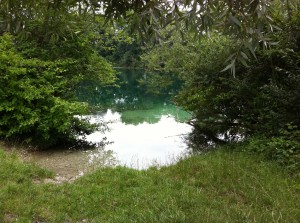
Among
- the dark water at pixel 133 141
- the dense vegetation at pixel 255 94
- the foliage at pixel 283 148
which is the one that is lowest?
the dark water at pixel 133 141

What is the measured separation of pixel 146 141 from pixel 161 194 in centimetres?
727

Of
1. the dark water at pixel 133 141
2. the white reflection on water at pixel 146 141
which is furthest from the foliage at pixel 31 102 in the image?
the white reflection on water at pixel 146 141

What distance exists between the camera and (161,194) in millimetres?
5559

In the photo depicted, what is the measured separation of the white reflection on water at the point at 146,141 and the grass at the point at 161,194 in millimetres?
1864

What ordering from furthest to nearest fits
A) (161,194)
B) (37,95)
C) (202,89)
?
(202,89)
(37,95)
(161,194)

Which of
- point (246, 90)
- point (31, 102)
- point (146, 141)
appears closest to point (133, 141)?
point (146, 141)

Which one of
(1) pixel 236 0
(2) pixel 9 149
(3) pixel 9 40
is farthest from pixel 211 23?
(3) pixel 9 40

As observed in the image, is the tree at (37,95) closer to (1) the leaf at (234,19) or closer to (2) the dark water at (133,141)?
(2) the dark water at (133,141)

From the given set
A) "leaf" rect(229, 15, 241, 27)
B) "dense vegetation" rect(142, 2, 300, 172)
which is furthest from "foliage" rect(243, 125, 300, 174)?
"leaf" rect(229, 15, 241, 27)

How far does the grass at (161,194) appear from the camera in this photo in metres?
4.59

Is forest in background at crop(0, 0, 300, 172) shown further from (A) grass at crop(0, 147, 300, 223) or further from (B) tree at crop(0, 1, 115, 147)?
(A) grass at crop(0, 147, 300, 223)

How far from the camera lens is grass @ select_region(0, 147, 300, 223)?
4.59 metres

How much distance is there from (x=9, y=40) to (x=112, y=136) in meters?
5.27

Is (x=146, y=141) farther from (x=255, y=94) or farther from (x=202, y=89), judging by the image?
(x=255, y=94)
